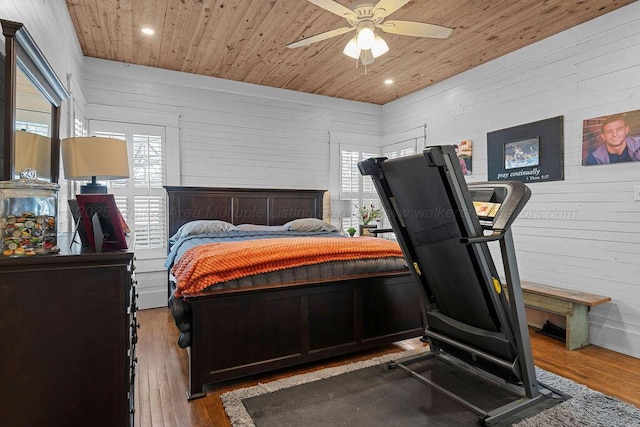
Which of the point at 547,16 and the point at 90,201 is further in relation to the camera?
the point at 547,16

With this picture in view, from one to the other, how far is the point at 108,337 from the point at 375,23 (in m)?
2.63

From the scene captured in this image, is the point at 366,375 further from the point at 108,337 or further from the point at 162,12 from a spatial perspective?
the point at 162,12

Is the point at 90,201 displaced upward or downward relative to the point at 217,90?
downward

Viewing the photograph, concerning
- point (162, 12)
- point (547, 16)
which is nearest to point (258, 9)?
point (162, 12)

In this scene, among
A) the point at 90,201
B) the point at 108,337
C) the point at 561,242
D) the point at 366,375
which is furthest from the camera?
the point at 561,242

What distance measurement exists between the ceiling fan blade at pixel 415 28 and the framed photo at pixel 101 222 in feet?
7.54

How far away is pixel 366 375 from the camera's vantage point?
102 inches

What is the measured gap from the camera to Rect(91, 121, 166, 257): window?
4.33 metres

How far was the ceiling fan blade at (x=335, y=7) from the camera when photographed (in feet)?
7.96

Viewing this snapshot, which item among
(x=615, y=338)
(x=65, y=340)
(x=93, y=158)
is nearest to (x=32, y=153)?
(x=93, y=158)

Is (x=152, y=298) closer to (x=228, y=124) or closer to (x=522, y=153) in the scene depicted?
(x=228, y=124)

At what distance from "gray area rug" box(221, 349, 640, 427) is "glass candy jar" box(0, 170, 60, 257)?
54.7 inches

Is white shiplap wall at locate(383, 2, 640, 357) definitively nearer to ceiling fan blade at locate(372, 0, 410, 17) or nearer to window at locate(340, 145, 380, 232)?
window at locate(340, 145, 380, 232)

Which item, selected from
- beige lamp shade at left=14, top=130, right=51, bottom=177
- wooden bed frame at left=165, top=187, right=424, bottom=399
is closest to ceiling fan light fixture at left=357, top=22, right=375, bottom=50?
wooden bed frame at left=165, top=187, right=424, bottom=399
